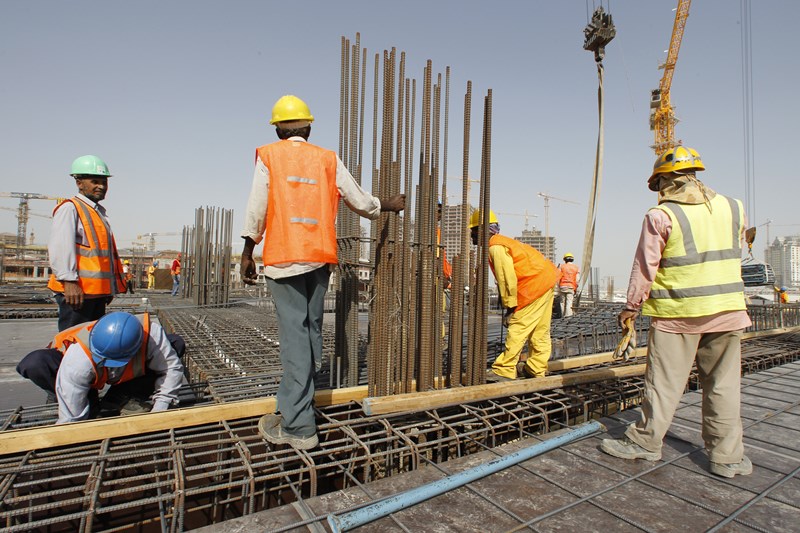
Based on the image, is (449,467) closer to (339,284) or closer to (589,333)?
(339,284)

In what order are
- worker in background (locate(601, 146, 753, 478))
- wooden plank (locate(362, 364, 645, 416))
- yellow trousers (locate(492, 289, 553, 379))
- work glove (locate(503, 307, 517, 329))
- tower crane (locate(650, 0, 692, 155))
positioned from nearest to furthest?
worker in background (locate(601, 146, 753, 478)) → wooden plank (locate(362, 364, 645, 416)) → yellow trousers (locate(492, 289, 553, 379)) → work glove (locate(503, 307, 517, 329)) → tower crane (locate(650, 0, 692, 155))

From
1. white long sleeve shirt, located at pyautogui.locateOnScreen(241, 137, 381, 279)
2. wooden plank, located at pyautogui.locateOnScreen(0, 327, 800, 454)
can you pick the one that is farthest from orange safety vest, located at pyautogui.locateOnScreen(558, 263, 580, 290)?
white long sleeve shirt, located at pyautogui.locateOnScreen(241, 137, 381, 279)

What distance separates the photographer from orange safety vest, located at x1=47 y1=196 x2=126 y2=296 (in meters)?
3.33

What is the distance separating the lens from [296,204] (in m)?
2.44

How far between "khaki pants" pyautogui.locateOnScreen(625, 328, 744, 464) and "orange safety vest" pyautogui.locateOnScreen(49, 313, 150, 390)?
2981mm

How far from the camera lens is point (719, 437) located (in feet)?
7.52

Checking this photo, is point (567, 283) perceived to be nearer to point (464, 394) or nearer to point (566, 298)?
point (566, 298)

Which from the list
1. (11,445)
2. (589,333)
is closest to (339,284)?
(11,445)

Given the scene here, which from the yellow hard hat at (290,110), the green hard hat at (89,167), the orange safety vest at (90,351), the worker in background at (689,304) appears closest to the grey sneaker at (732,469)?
the worker in background at (689,304)

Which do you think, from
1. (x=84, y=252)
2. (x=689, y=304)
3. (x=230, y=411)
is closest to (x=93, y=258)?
(x=84, y=252)

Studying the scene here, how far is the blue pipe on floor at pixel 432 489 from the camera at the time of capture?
5.72 feet

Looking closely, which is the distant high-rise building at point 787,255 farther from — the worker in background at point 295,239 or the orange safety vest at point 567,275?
the worker in background at point 295,239

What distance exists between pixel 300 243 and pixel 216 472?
114 centimetres

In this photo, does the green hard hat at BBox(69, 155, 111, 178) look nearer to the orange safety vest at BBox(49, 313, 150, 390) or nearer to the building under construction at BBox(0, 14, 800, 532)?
the orange safety vest at BBox(49, 313, 150, 390)
